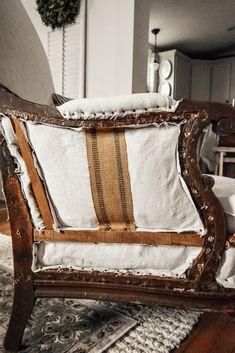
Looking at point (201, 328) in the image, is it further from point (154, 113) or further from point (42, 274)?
point (154, 113)

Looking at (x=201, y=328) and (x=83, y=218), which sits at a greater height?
(x=83, y=218)

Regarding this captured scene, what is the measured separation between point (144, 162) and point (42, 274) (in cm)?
41

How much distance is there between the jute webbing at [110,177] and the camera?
1.98 feet

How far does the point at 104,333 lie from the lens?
82cm

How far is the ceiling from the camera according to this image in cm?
386

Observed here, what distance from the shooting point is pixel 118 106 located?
1.86 feet

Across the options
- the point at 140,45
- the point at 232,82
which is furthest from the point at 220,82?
the point at 140,45

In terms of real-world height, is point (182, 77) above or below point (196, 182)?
above

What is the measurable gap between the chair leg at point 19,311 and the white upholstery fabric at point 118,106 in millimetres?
473

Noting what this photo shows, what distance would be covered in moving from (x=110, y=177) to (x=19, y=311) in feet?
1.49

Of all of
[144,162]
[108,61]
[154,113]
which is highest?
[108,61]

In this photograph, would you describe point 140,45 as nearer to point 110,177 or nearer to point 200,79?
point 110,177

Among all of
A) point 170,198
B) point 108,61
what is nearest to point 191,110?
point 170,198

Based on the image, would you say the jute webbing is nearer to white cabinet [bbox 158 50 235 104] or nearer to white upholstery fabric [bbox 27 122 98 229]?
white upholstery fabric [bbox 27 122 98 229]
